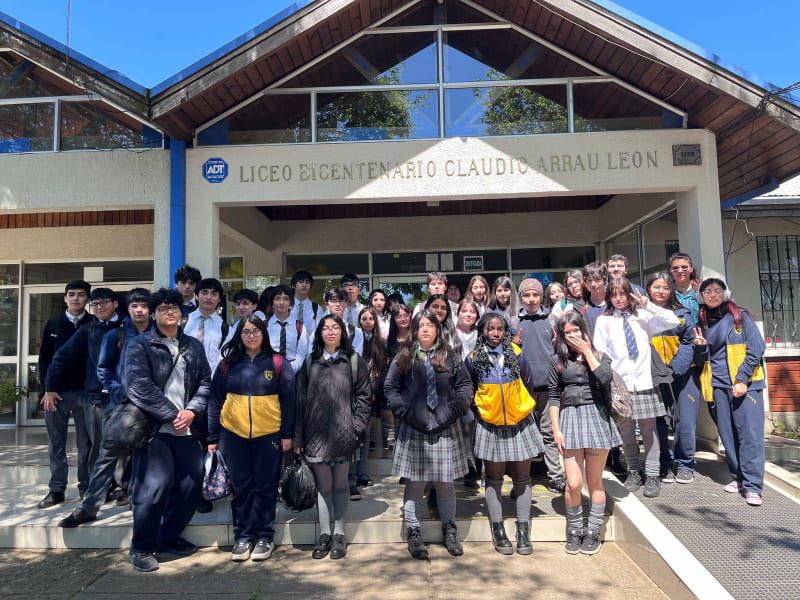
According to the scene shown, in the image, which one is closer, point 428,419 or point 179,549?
point 428,419

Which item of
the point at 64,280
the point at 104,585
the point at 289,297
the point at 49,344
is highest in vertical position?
the point at 64,280

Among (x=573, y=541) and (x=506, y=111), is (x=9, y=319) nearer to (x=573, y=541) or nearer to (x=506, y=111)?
(x=506, y=111)

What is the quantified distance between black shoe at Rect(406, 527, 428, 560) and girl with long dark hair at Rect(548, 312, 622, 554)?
1.05 m

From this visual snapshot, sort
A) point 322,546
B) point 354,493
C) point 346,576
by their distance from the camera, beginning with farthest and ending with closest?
1. point 354,493
2. point 322,546
3. point 346,576

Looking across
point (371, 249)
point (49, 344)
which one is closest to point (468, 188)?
point (371, 249)

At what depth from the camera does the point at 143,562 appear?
149 inches

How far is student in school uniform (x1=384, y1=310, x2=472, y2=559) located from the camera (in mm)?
3863

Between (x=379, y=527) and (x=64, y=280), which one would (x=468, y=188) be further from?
(x=64, y=280)

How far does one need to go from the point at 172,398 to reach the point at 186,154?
12.7 ft

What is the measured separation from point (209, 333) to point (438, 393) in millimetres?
2247

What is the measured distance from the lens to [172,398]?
3.94 m

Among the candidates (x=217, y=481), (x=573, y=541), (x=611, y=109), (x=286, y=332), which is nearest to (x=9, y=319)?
(x=286, y=332)

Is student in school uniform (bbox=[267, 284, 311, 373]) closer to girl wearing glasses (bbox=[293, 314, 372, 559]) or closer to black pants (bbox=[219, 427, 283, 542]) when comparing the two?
girl wearing glasses (bbox=[293, 314, 372, 559])

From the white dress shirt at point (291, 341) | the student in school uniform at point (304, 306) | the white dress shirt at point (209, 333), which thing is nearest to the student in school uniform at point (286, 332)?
the white dress shirt at point (291, 341)
